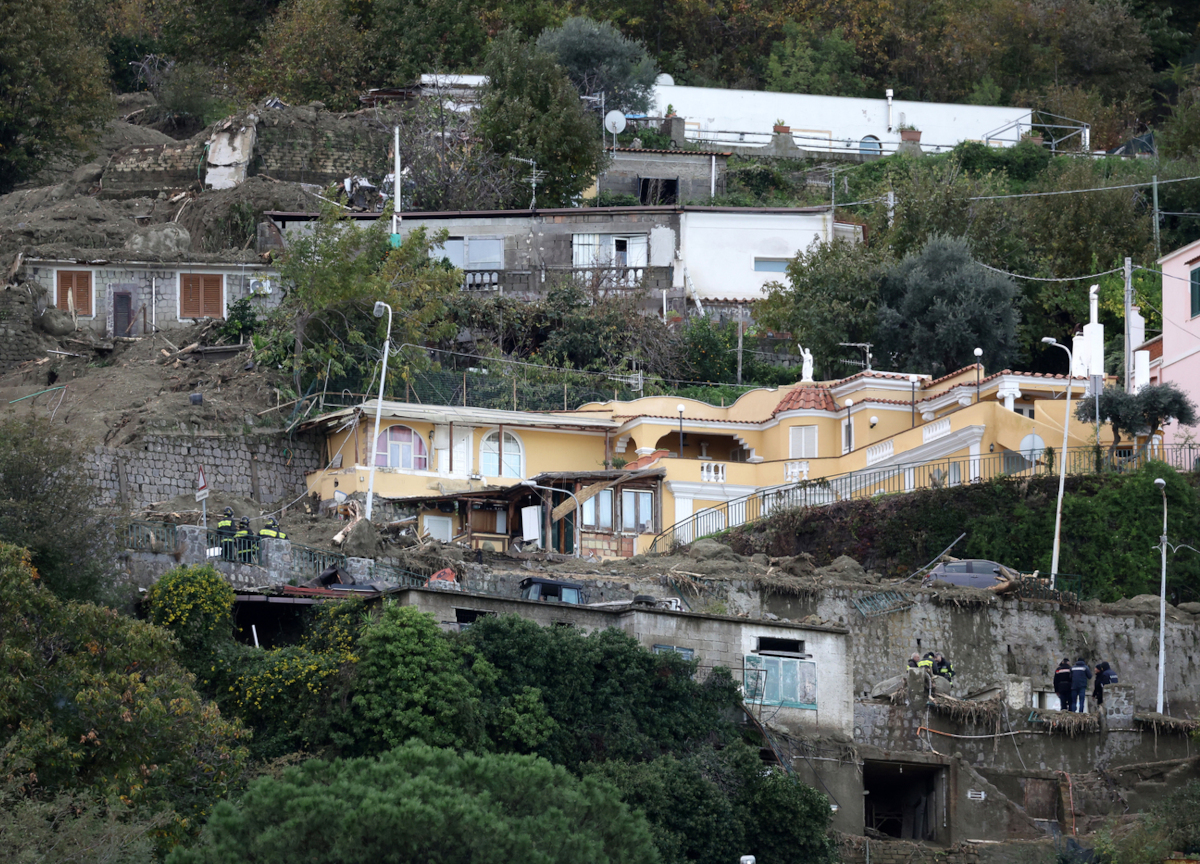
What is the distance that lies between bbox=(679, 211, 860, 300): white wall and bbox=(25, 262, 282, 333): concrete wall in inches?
510

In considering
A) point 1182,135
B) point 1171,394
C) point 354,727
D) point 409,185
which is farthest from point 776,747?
point 1182,135

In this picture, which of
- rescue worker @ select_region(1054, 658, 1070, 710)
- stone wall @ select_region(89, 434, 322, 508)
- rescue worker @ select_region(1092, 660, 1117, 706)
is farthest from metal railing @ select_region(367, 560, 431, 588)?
rescue worker @ select_region(1092, 660, 1117, 706)

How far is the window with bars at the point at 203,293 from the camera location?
5288 cm

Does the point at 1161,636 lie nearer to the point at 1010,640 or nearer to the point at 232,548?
the point at 1010,640

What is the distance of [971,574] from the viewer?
135ft

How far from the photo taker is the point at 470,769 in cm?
2598

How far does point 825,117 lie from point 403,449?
103 ft

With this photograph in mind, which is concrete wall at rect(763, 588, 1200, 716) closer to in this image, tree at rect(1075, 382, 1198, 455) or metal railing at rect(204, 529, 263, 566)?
tree at rect(1075, 382, 1198, 455)

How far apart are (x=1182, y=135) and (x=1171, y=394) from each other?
2946 centimetres

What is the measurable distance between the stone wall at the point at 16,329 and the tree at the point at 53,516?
15.9 m

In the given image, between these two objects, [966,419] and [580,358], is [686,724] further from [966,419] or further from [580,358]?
[580,358]

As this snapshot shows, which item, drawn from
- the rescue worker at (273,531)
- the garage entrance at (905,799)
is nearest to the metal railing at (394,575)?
the rescue worker at (273,531)

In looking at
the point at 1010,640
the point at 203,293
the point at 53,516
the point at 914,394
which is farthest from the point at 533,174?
the point at 53,516

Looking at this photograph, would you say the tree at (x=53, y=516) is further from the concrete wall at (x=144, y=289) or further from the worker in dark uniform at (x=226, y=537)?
the concrete wall at (x=144, y=289)
